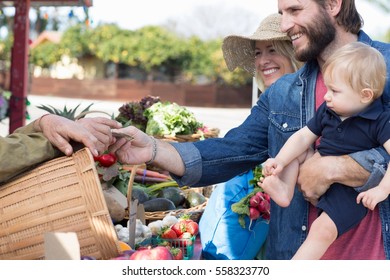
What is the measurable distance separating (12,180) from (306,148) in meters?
1.15

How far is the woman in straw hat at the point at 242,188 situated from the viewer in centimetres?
362

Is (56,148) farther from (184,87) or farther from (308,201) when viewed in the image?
(184,87)

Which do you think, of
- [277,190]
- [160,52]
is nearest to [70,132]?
[277,190]

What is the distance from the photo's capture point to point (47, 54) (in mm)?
38406

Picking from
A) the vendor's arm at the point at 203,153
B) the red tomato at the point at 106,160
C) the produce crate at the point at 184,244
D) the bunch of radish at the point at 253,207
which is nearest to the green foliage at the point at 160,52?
the bunch of radish at the point at 253,207

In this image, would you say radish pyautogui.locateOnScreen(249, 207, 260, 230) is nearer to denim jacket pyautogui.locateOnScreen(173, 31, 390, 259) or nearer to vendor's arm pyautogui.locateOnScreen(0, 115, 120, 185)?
denim jacket pyautogui.locateOnScreen(173, 31, 390, 259)

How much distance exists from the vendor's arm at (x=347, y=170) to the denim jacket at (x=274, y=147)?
18 centimetres

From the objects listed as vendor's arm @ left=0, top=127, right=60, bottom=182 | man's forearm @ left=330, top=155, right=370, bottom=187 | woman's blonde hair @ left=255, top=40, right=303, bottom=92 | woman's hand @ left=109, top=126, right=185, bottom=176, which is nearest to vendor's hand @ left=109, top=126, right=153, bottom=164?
woman's hand @ left=109, top=126, right=185, bottom=176

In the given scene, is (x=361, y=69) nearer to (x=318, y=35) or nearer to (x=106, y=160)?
(x=318, y=35)

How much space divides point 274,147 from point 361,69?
682mm

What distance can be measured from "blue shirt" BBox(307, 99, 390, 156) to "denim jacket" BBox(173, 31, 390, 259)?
0.62 feet

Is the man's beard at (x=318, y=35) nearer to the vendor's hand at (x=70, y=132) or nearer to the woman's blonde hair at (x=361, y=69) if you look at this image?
the woman's blonde hair at (x=361, y=69)

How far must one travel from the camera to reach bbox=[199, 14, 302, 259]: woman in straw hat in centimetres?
362
